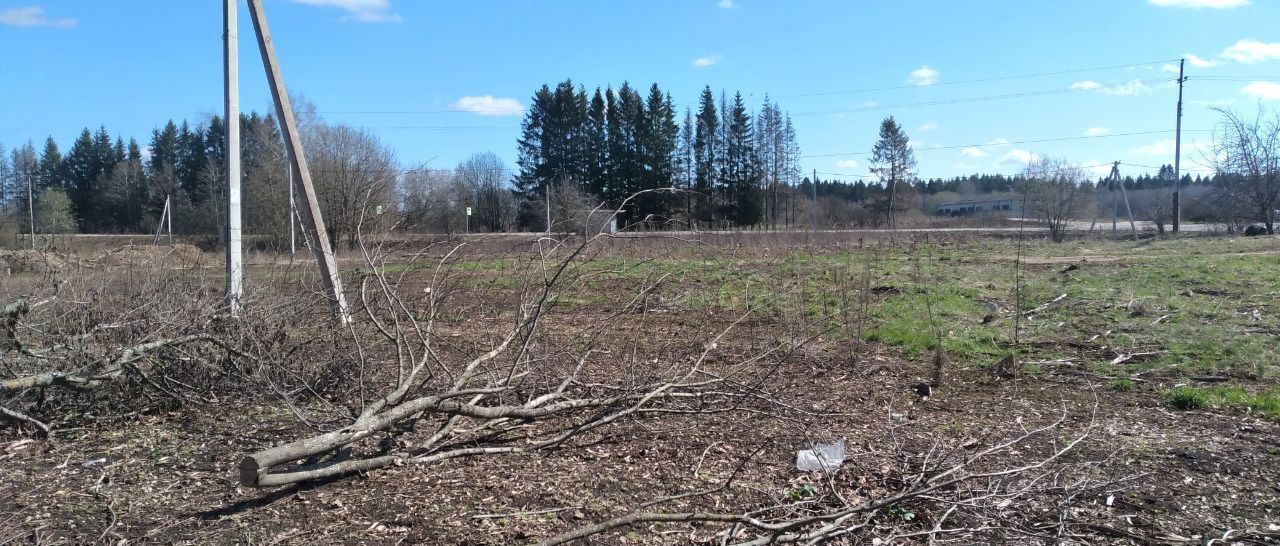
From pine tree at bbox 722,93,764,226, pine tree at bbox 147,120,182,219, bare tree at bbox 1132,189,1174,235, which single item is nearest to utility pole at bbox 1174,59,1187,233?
bare tree at bbox 1132,189,1174,235

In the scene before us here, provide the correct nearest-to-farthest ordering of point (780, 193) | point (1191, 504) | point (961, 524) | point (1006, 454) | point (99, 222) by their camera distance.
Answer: point (961, 524) → point (1191, 504) → point (1006, 454) → point (780, 193) → point (99, 222)

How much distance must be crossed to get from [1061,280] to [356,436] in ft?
44.3

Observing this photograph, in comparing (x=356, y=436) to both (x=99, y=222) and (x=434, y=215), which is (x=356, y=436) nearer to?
(x=434, y=215)

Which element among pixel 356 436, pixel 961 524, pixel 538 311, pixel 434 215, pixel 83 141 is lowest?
pixel 961 524

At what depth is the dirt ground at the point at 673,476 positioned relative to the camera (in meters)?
3.78

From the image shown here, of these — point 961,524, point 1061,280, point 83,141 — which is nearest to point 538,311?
point 961,524

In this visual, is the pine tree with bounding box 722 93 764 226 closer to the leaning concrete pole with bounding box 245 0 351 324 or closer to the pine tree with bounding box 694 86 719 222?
the pine tree with bounding box 694 86 719 222

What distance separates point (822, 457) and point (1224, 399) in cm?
375

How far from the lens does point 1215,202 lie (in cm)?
3172

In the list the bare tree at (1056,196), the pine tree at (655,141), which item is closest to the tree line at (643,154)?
the pine tree at (655,141)

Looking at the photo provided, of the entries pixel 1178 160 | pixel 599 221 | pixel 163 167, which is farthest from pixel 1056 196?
pixel 163 167

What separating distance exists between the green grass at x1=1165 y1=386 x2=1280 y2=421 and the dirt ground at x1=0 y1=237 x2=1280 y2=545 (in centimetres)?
13

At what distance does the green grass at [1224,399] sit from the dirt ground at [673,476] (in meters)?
0.13

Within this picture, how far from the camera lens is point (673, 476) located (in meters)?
4.55
